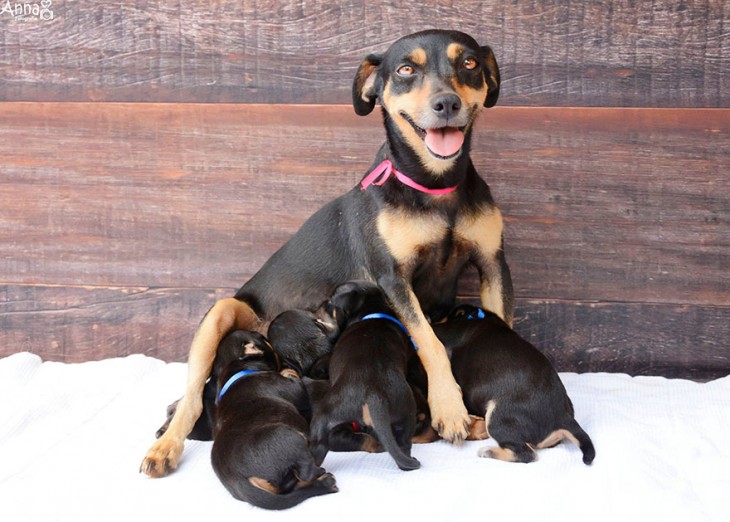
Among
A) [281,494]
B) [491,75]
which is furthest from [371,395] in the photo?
[491,75]

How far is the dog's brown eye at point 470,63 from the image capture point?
2.79 m

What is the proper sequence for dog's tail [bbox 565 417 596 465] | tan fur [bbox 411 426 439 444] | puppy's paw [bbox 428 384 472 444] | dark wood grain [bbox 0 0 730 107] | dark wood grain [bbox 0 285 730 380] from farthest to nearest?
dark wood grain [bbox 0 285 730 380] < dark wood grain [bbox 0 0 730 107] < tan fur [bbox 411 426 439 444] < puppy's paw [bbox 428 384 472 444] < dog's tail [bbox 565 417 596 465]

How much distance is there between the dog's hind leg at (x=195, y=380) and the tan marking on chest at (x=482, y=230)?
940 millimetres

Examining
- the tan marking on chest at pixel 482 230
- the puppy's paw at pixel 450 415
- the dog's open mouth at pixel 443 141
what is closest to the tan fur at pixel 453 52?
the dog's open mouth at pixel 443 141

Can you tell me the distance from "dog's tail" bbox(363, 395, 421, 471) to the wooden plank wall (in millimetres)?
1309

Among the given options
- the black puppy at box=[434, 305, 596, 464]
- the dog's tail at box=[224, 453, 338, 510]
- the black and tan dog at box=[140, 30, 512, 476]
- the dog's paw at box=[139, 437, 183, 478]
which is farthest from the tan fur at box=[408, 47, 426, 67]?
the dog's paw at box=[139, 437, 183, 478]

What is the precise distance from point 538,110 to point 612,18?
48 cm

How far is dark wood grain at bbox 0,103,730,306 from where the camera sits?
3467 millimetres

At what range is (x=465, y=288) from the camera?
3645 millimetres

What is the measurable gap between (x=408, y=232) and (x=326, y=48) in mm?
1109

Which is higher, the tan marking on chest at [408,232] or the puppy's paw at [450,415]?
the tan marking on chest at [408,232]

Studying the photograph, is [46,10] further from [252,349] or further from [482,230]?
[482,230]

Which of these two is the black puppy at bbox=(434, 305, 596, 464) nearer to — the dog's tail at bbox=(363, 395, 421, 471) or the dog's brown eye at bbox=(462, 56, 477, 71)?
the dog's tail at bbox=(363, 395, 421, 471)

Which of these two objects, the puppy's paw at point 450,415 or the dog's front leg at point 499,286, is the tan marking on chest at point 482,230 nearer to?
the dog's front leg at point 499,286
